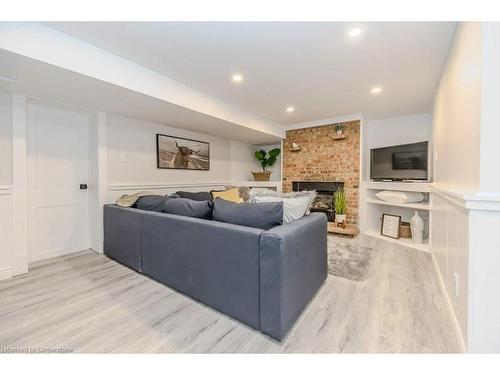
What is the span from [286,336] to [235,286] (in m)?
0.44

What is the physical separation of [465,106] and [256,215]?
1.56 m

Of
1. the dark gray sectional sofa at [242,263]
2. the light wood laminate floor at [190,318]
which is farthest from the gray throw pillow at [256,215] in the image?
the light wood laminate floor at [190,318]

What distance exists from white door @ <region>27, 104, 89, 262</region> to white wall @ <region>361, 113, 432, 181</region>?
15.1 ft

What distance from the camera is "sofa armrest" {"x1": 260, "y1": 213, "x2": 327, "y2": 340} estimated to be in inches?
53.1

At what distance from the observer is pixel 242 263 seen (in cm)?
148

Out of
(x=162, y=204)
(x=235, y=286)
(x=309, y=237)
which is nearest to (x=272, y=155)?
(x=162, y=204)

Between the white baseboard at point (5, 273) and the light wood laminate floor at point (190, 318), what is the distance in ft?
0.37

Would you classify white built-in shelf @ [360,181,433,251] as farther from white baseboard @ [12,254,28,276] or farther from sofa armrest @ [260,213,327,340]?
white baseboard @ [12,254,28,276]

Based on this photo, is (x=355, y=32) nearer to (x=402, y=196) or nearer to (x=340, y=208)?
(x=402, y=196)

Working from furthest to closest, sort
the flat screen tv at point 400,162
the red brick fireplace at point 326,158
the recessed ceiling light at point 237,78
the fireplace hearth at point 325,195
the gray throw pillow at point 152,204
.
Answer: the fireplace hearth at point 325,195 < the red brick fireplace at point 326,158 < the flat screen tv at point 400,162 < the recessed ceiling light at point 237,78 < the gray throw pillow at point 152,204

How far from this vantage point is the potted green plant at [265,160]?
5328mm

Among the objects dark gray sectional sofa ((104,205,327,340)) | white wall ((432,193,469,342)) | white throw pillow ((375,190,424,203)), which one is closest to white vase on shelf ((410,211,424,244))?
white throw pillow ((375,190,424,203))

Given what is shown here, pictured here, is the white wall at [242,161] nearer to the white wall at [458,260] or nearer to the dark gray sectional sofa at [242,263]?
the dark gray sectional sofa at [242,263]

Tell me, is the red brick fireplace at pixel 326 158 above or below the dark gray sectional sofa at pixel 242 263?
above
